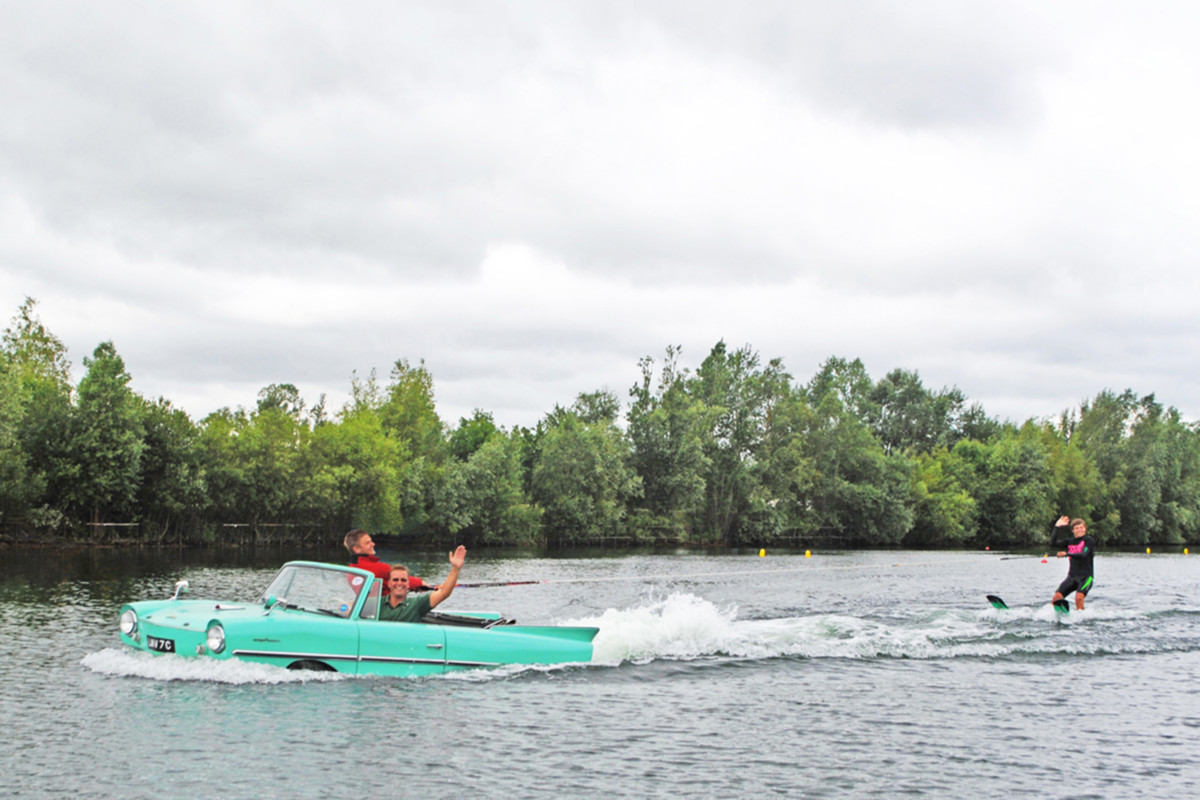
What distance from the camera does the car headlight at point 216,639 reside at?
508 inches

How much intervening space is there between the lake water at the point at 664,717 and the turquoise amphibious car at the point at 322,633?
0.29m

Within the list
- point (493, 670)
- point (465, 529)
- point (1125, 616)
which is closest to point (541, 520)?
point (465, 529)

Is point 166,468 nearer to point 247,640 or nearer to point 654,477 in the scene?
point 654,477

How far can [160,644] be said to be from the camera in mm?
13227

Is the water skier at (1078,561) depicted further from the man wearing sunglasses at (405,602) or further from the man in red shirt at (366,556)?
the man in red shirt at (366,556)

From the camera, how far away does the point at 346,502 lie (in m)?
64.4

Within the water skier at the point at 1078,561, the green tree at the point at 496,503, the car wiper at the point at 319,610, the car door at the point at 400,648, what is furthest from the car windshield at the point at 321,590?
the green tree at the point at 496,503

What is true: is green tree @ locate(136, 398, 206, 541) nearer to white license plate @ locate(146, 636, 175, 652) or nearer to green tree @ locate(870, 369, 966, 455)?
white license plate @ locate(146, 636, 175, 652)

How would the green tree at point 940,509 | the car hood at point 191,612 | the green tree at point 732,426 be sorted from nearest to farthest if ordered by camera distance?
the car hood at point 191,612
the green tree at point 732,426
the green tree at point 940,509

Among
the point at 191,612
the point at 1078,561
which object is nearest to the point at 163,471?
the point at 191,612

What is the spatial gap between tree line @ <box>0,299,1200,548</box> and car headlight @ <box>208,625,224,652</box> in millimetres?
39023

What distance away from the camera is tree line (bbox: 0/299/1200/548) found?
52719mm

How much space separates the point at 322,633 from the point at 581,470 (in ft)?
208

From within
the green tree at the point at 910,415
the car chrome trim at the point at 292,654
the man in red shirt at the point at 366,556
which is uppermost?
the green tree at the point at 910,415
